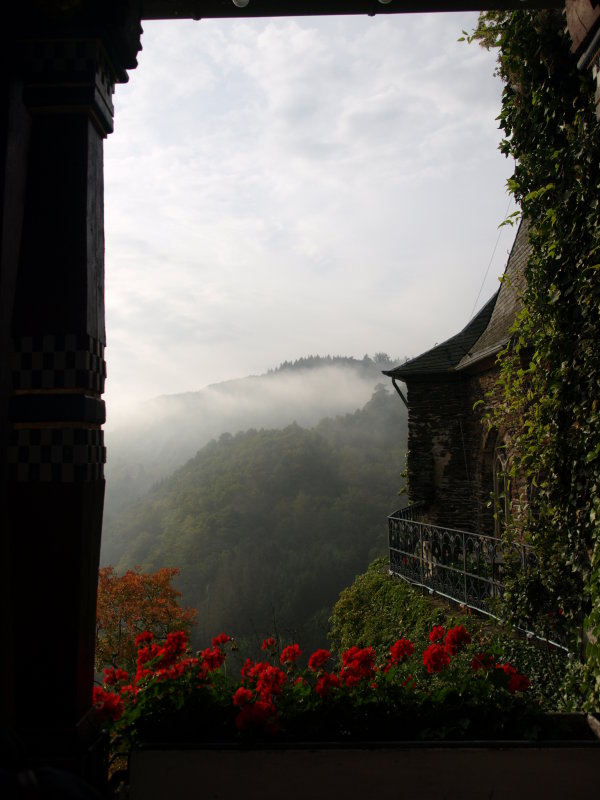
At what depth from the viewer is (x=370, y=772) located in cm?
291

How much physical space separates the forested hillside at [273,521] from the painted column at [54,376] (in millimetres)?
36682

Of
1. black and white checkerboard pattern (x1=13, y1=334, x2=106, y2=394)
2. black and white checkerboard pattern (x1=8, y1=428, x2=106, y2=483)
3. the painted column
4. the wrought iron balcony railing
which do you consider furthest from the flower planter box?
the wrought iron balcony railing

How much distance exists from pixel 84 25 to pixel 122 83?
1.30 feet

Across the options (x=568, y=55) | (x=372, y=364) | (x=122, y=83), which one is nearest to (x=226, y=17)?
(x=122, y=83)

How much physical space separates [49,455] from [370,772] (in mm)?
2002

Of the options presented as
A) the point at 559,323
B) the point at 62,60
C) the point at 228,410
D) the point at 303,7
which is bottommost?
the point at 559,323

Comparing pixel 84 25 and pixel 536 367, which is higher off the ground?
pixel 84 25

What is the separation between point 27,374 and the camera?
2988 mm

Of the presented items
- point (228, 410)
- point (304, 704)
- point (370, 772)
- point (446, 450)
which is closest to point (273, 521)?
point (446, 450)

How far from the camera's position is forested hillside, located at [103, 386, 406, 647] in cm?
4656

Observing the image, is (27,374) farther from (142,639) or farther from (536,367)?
(536,367)

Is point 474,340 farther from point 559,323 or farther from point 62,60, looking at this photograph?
point 62,60

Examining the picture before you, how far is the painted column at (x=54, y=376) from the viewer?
2871 millimetres

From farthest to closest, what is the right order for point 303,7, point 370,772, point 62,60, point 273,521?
point 273,521
point 303,7
point 62,60
point 370,772
